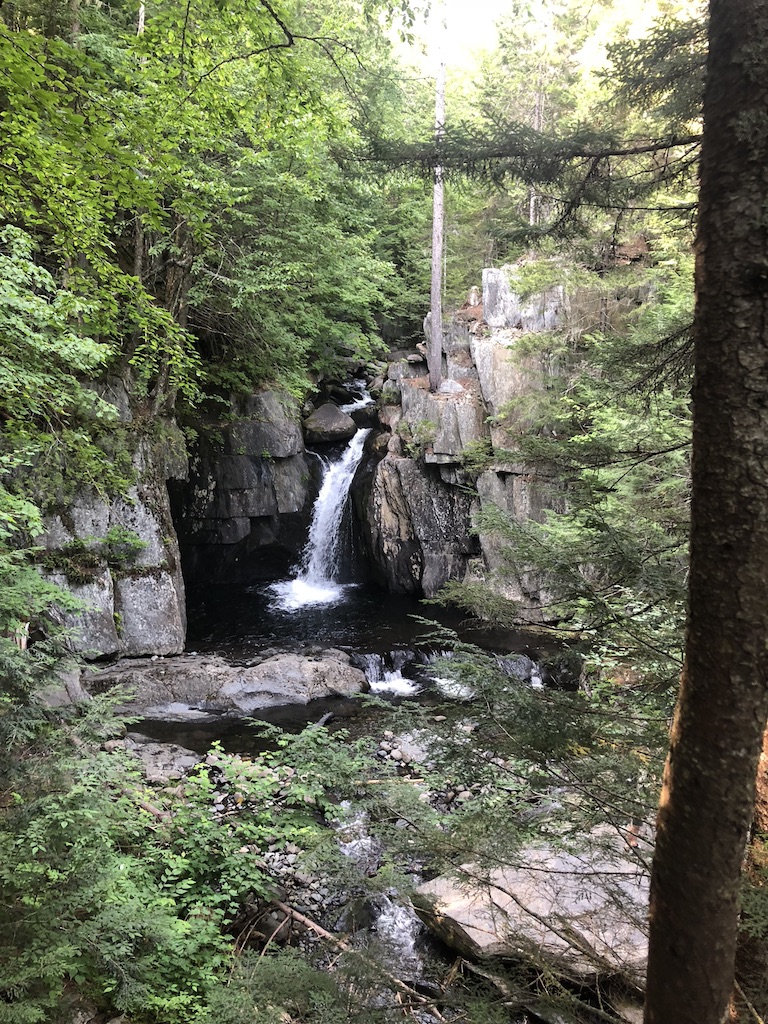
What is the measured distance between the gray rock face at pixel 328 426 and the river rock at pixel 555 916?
1366 centimetres

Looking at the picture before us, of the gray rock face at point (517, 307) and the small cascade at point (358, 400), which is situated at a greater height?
the gray rock face at point (517, 307)

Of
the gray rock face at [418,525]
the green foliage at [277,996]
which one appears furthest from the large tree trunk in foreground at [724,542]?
the gray rock face at [418,525]

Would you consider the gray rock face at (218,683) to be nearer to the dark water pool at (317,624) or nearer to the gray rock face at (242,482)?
the dark water pool at (317,624)

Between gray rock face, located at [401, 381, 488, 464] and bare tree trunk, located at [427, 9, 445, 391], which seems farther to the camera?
bare tree trunk, located at [427, 9, 445, 391]

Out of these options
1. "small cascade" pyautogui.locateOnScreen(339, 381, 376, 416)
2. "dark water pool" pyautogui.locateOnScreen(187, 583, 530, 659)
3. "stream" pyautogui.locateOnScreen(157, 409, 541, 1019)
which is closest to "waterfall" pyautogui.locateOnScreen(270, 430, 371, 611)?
"stream" pyautogui.locateOnScreen(157, 409, 541, 1019)

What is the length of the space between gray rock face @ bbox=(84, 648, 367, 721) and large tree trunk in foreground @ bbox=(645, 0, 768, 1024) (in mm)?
7359

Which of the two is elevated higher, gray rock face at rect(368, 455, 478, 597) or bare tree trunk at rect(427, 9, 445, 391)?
bare tree trunk at rect(427, 9, 445, 391)

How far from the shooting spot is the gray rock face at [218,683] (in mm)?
8859

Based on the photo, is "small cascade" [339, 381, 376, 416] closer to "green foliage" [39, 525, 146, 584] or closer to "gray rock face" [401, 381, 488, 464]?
"gray rock face" [401, 381, 488, 464]

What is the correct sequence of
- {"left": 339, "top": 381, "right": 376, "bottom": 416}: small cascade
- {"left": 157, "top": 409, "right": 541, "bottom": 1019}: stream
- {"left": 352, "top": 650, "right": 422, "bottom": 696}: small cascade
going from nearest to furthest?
1. {"left": 157, "top": 409, "right": 541, "bottom": 1019}: stream
2. {"left": 352, "top": 650, "right": 422, "bottom": 696}: small cascade
3. {"left": 339, "top": 381, "right": 376, "bottom": 416}: small cascade

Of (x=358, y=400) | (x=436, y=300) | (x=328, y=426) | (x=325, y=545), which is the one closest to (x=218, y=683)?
(x=325, y=545)

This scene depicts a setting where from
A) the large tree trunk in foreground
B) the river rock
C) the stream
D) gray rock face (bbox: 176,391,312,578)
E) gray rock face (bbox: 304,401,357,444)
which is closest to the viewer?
the large tree trunk in foreground

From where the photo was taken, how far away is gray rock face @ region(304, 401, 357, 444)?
55.7 ft

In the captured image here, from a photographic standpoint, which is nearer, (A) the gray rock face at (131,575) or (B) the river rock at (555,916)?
(B) the river rock at (555,916)
